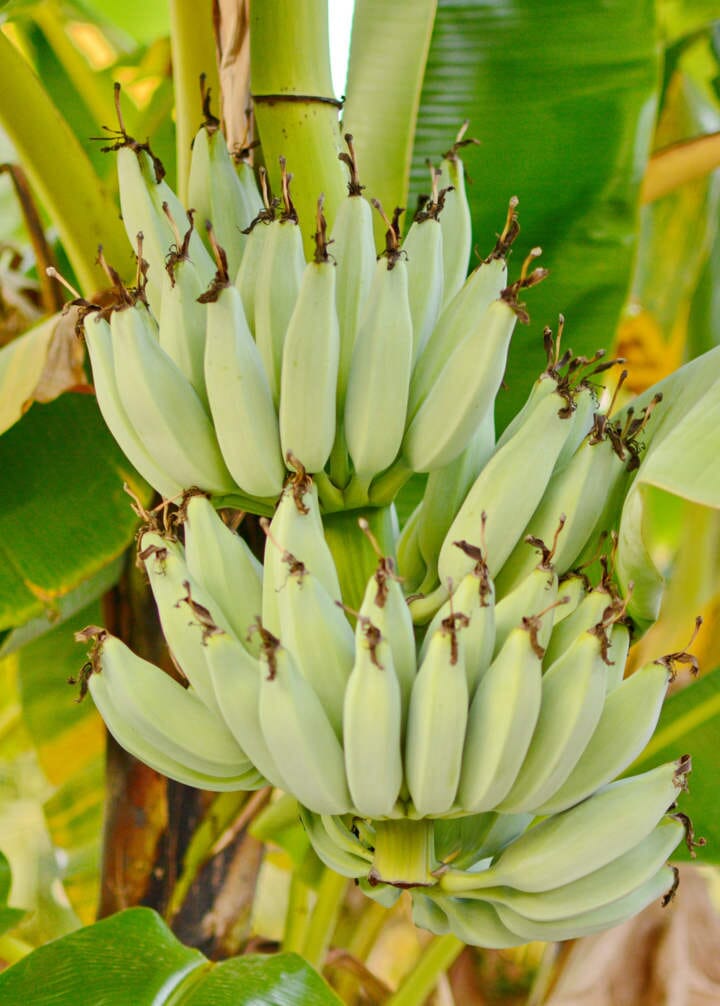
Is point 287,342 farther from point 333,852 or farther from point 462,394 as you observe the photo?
point 333,852

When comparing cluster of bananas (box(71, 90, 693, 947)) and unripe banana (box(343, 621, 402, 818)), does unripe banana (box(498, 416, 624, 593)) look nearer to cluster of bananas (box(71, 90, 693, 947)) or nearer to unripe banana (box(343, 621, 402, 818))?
cluster of bananas (box(71, 90, 693, 947))

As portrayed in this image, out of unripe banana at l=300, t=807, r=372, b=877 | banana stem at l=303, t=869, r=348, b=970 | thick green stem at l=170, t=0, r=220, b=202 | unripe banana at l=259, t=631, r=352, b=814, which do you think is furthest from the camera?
banana stem at l=303, t=869, r=348, b=970

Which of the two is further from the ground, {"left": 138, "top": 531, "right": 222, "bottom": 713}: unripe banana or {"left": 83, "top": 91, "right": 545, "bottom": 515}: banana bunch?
{"left": 83, "top": 91, "right": 545, "bottom": 515}: banana bunch

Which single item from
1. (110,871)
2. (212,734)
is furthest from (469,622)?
(110,871)

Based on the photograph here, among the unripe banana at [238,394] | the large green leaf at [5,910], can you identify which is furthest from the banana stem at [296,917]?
the unripe banana at [238,394]

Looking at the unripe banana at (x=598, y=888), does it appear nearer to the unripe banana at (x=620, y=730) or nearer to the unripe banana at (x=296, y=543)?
the unripe banana at (x=620, y=730)

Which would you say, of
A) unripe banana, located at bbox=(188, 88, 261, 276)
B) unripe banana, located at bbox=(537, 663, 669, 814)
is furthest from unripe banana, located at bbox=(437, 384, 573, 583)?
unripe banana, located at bbox=(188, 88, 261, 276)

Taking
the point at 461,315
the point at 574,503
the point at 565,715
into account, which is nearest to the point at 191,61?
the point at 461,315

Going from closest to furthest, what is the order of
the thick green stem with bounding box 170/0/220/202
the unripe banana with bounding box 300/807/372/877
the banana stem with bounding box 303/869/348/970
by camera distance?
the unripe banana with bounding box 300/807/372/877 → the thick green stem with bounding box 170/0/220/202 → the banana stem with bounding box 303/869/348/970
